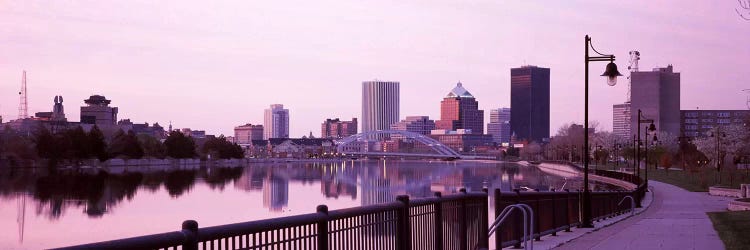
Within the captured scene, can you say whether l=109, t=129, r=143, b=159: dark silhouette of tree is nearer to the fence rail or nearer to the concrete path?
the concrete path

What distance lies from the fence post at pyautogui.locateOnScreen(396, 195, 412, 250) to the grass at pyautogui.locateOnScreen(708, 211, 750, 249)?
9.05 meters

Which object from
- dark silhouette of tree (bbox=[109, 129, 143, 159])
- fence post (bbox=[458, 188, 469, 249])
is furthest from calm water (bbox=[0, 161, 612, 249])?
dark silhouette of tree (bbox=[109, 129, 143, 159])

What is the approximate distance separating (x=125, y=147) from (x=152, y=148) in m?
22.2

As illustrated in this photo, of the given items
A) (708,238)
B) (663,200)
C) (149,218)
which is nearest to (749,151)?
(663,200)

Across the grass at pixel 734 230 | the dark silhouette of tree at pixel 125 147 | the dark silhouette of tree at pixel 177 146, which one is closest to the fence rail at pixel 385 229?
the grass at pixel 734 230

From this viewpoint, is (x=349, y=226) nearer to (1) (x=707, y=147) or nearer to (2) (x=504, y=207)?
(2) (x=504, y=207)

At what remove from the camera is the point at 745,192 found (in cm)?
4553

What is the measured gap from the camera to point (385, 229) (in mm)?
10797

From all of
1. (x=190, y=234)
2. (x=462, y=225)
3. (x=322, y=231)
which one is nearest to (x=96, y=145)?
(x=462, y=225)

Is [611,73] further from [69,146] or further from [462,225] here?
[69,146]

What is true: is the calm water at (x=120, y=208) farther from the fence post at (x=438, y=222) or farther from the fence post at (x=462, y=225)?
the fence post at (x=438, y=222)

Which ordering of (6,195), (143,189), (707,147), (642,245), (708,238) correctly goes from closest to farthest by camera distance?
(642,245) < (708,238) < (6,195) < (143,189) < (707,147)

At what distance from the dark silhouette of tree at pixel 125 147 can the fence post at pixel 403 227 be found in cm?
15023

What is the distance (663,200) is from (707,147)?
62.1 m
